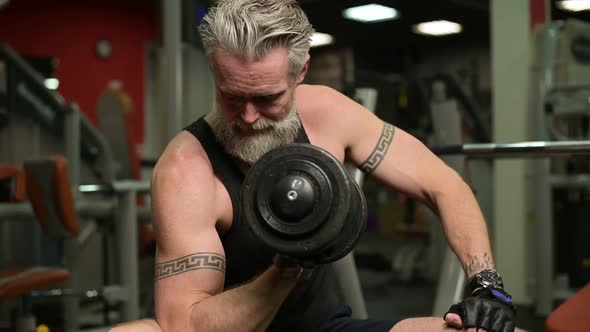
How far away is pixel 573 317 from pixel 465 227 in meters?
0.33

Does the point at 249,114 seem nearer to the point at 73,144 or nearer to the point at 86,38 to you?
the point at 73,144

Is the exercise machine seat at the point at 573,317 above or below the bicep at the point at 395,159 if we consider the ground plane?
below

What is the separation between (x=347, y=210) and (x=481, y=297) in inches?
14.6

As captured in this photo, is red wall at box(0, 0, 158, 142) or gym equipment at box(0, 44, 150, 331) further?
red wall at box(0, 0, 158, 142)

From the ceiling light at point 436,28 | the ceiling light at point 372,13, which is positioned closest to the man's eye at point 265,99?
the ceiling light at point 372,13

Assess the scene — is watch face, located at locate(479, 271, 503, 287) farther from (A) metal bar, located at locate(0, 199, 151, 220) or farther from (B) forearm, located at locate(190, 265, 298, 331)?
(A) metal bar, located at locate(0, 199, 151, 220)

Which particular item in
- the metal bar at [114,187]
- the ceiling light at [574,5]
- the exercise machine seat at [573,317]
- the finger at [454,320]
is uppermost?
the ceiling light at [574,5]

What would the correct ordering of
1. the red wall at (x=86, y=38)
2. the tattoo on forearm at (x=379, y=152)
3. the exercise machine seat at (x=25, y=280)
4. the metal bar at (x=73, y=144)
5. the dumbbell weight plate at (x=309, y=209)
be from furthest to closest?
the red wall at (x=86, y=38) → the metal bar at (x=73, y=144) → the exercise machine seat at (x=25, y=280) → the tattoo on forearm at (x=379, y=152) → the dumbbell weight plate at (x=309, y=209)

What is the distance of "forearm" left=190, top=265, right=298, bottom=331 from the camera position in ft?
3.62

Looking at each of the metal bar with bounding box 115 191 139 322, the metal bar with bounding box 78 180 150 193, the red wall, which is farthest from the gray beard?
the red wall

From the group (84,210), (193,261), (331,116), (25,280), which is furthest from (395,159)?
(84,210)

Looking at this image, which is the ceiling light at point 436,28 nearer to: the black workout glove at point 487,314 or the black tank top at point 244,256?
the black tank top at point 244,256

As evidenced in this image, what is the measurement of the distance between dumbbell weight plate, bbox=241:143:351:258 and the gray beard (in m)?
0.27

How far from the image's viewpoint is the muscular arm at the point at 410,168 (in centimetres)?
146
